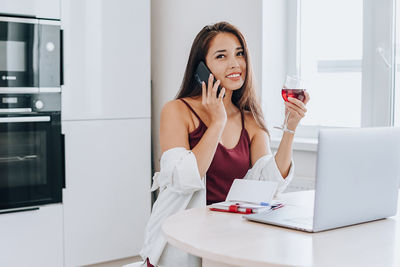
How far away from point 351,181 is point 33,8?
2.20 metres

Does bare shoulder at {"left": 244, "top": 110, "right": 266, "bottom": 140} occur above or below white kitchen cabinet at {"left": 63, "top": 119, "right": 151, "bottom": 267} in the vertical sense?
above

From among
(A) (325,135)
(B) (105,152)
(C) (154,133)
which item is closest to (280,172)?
(A) (325,135)

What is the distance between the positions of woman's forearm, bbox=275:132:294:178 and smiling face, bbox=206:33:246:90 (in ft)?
1.01

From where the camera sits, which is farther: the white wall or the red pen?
the white wall

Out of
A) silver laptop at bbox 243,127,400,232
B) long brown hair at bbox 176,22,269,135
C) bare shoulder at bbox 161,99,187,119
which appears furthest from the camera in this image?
long brown hair at bbox 176,22,269,135

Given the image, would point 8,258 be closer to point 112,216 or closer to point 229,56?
point 112,216

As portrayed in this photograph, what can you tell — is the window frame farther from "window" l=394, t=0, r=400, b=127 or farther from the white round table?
the white round table

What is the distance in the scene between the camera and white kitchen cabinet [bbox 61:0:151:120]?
3176 mm

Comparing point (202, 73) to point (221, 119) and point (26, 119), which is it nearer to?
point (221, 119)

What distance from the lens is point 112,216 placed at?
337cm

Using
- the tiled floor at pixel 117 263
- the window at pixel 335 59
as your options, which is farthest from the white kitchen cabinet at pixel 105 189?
Answer: the window at pixel 335 59

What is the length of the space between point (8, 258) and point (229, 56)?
1683mm

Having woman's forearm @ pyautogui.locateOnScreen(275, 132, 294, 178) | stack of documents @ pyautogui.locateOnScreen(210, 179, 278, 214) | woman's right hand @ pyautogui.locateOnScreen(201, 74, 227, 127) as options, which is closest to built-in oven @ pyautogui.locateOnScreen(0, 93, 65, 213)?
woman's right hand @ pyautogui.locateOnScreen(201, 74, 227, 127)

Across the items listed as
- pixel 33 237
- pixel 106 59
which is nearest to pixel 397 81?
pixel 106 59
